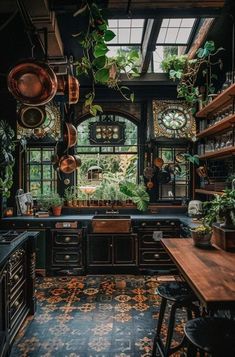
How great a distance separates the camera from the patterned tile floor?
2.88m

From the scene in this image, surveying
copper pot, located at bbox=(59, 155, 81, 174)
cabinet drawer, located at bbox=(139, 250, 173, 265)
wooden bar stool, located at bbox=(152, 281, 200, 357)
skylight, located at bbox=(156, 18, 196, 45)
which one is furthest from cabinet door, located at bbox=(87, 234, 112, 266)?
skylight, located at bbox=(156, 18, 196, 45)

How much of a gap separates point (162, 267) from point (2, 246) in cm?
289

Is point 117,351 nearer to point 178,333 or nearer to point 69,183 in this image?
point 178,333

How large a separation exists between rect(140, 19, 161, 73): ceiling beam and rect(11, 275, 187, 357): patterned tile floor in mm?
3214

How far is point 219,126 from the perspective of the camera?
4.26 m

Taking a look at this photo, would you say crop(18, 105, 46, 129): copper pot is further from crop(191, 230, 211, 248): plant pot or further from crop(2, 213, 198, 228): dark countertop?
crop(191, 230, 211, 248): plant pot

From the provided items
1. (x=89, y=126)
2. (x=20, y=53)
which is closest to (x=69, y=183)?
(x=89, y=126)

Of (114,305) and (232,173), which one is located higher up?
(232,173)

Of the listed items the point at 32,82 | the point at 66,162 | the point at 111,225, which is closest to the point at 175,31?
the point at 66,162

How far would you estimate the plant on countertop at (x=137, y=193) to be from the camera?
5.40 meters

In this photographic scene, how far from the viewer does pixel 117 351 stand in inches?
112

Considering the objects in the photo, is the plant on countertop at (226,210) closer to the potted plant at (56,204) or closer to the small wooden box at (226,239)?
the small wooden box at (226,239)

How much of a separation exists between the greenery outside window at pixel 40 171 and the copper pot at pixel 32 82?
291 cm

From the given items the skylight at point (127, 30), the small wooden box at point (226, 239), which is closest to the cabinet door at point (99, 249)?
the small wooden box at point (226, 239)
